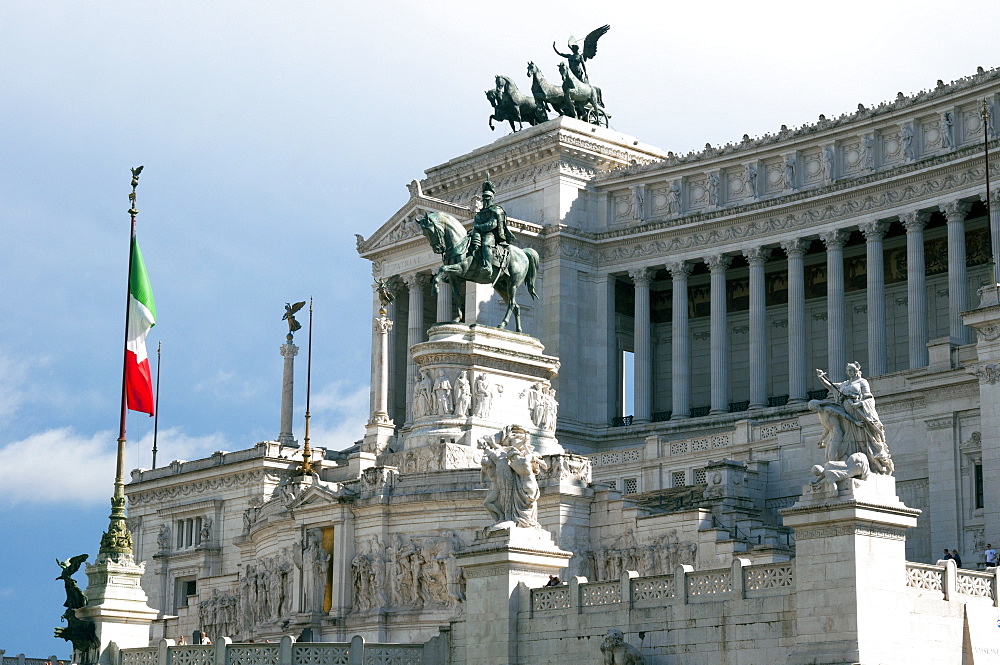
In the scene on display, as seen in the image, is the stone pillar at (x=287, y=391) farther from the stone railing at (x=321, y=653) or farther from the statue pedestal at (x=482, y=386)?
the stone railing at (x=321, y=653)

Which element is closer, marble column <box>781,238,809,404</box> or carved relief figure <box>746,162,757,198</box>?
marble column <box>781,238,809,404</box>

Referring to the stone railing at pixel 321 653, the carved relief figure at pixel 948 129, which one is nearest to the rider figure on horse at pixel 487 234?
the carved relief figure at pixel 948 129

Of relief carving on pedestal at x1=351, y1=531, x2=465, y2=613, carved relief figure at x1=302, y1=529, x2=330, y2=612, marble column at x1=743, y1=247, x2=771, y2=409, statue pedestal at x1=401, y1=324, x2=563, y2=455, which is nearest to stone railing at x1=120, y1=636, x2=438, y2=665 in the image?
relief carving on pedestal at x1=351, y1=531, x2=465, y2=613

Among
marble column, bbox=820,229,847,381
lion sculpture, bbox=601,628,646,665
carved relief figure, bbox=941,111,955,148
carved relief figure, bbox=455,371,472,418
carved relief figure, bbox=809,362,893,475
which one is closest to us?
carved relief figure, bbox=809,362,893,475

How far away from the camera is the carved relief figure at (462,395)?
2574 inches

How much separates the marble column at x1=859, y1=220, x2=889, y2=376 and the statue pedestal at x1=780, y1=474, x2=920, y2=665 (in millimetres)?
46638

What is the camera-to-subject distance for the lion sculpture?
3844 centimetres

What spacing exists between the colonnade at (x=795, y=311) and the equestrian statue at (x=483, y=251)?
18.7 meters

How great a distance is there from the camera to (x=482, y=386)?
6612 centimetres

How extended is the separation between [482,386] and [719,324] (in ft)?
82.5

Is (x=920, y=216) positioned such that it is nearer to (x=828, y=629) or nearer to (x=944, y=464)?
(x=944, y=464)

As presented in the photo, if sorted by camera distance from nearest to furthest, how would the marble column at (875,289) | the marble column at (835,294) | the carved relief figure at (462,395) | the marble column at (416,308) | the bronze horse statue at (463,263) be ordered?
the carved relief figure at (462,395) → the bronze horse statue at (463,263) → the marble column at (875,289) → the marble column at (835,294) → the marble column at (416,308)

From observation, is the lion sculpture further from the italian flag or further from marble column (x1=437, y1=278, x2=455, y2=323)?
marble column (x1=437, y1=278, x2=455, y2=323)

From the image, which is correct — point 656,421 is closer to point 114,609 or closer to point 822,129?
point 822,129
